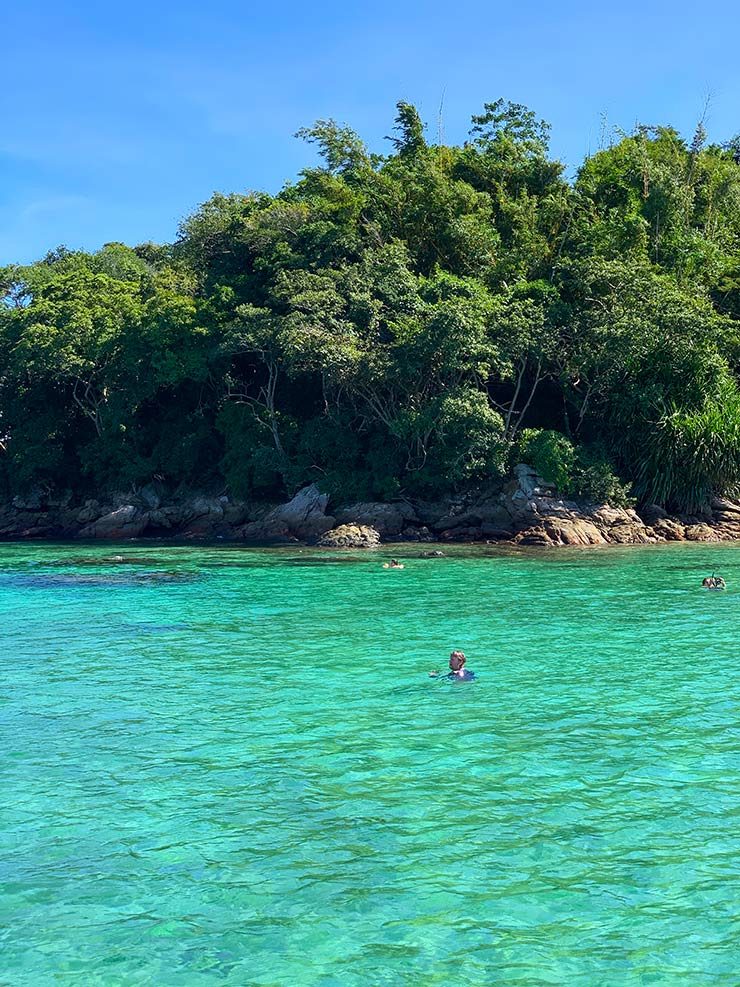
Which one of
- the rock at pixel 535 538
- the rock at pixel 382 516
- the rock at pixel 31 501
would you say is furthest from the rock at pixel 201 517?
the rock at pixel 535 538

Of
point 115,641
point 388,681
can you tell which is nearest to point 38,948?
point 388,681

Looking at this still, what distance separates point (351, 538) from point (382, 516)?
2.07 meters

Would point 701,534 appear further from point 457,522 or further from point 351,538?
point 351,538

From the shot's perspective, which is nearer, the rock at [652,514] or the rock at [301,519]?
the rock at [652,514]

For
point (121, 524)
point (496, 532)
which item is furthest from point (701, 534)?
point (121, 524)

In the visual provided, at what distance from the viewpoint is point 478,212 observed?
126 ft

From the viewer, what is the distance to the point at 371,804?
8.21 metres

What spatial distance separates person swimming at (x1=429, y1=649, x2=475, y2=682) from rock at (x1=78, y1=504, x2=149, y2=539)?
27.7 meters

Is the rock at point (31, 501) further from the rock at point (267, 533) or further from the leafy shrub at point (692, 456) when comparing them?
the leafy shrub at point (692, 456)

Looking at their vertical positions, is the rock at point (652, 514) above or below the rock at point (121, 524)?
above

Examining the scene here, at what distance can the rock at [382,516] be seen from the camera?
3372 centimetres

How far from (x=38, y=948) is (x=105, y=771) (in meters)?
3.28

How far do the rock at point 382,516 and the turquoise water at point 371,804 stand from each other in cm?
1661

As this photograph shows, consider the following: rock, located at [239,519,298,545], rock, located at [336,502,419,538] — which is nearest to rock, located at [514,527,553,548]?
rock, located at [336,502,419,538]
